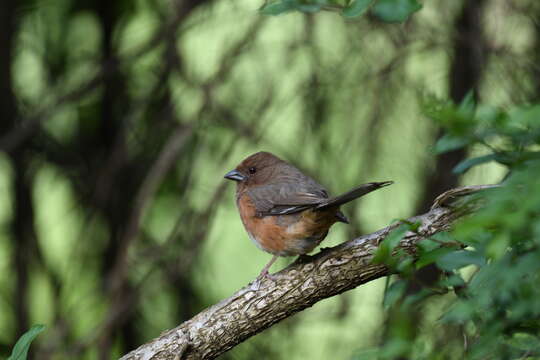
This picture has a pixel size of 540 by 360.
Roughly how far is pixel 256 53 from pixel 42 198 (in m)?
2.70

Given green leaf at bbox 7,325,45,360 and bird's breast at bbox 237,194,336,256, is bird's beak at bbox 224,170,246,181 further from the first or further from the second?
green leaf at bbox 7,325,45,360

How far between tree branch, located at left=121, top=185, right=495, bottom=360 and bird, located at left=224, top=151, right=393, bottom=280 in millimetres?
115

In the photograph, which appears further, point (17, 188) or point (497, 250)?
point (17, 188)

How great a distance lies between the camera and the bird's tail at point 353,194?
8.97ft

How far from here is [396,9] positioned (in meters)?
2.11

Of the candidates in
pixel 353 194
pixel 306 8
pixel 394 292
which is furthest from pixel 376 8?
pixel 353 194

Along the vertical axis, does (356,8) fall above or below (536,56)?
above

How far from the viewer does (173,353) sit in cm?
325

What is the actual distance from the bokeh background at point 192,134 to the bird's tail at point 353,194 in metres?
1.56

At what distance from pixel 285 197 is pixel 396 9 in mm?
1990

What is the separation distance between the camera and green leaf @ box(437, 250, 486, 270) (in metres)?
1.88

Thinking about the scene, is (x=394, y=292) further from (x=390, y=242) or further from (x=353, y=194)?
A: (x=353, y=194)

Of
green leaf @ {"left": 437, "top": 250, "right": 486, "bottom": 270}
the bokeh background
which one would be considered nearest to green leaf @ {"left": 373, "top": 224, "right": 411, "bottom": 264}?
green leaf @ {"left": 437, "top": 250, "right": 486, "bottom": 270}

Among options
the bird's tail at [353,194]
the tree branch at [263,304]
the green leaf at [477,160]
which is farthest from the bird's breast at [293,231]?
the green leaf at [477,160]
